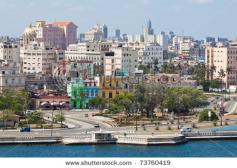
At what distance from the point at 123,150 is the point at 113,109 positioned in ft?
27.2

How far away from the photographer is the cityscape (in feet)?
71.5

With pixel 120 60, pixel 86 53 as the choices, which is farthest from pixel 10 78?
pixel 86 53

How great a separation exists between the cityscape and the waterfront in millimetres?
26

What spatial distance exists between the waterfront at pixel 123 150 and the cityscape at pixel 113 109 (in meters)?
0.03

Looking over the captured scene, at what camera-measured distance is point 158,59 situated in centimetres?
6297

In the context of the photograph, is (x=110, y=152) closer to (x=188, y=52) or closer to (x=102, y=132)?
(x=102, y=132)

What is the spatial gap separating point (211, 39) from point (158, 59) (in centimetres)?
6586

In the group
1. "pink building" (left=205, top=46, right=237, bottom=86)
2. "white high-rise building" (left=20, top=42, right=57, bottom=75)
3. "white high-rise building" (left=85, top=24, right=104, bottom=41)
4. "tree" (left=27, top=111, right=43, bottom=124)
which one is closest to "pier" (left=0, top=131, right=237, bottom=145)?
"tree" (left=27, top=111, right=43, bottom=124)

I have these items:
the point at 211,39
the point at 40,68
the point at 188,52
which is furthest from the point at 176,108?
the point at 211,39

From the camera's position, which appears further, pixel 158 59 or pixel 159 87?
pixel 158 59

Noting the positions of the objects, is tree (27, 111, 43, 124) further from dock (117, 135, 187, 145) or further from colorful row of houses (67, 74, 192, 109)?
colorful row of houses (67, 74, 192, 109)

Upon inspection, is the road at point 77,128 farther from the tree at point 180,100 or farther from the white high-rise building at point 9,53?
Result: the white high-rise building at point 9,53

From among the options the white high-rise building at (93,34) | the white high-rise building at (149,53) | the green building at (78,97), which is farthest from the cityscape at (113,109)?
the white high-rise building at (93,34)
